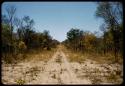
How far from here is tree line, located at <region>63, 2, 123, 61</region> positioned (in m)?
18.8

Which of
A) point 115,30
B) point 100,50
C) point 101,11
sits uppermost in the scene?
point 101,11

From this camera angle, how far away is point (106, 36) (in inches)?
1203

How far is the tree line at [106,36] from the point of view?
18797mm

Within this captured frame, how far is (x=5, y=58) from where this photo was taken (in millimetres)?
22703

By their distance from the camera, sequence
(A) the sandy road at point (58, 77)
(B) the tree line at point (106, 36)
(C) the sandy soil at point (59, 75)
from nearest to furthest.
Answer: (C) the sandy soil at point (59, 75) < (A) the sandy road at point (58, 77) < (B) the tree line at point (106, 36)

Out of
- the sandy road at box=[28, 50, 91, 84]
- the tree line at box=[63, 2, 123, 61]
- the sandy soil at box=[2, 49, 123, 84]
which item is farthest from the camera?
the tree line at box=[63, 2, 123, 61]

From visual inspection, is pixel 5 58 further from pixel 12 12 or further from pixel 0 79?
pixel 0 79

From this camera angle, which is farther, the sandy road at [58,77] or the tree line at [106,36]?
the tree line at [106,36]

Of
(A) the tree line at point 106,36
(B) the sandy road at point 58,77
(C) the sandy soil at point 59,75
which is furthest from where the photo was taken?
(A) the tree line at point 106,36

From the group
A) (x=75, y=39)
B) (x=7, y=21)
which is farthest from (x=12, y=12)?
(x=75, y=39)

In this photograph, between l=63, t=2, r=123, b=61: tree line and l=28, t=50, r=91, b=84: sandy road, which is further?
l=63, t=2, r=123, b=61: tree line

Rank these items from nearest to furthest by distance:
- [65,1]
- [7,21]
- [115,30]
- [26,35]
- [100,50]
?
[65,1]
[115,30]
[7,21]
[100,50]
[26,35]

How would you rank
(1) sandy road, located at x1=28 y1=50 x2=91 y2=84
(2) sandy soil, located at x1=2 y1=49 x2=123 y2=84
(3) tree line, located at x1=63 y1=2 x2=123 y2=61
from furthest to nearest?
(3) tree line, located at x1=63 y1=2 x2=123 y2=61 < (1) sandy road, located at x1=28 y1=50 x2=91 y2=84 < (2) sandy soil, located at x1=2 y1=49 x2=123 y2=84

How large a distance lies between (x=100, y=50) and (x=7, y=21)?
18.0 metres
